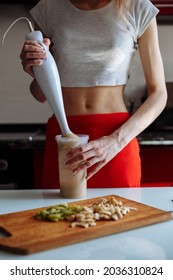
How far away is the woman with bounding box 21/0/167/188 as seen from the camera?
1.35m

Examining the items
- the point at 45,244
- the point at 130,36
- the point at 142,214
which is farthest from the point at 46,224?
the point at 130,36

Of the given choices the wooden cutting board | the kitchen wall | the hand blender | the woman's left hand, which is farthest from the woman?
the kitchen wall

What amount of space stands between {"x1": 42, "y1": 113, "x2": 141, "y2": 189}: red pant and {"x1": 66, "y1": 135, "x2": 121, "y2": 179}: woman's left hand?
0.41 feet

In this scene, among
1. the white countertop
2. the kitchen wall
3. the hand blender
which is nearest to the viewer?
the white countertop

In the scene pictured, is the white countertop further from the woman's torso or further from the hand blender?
the woman's torso

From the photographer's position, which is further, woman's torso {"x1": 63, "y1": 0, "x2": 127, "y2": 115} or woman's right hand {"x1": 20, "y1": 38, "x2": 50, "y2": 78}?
woman's torso {"x1": 63, "y1": 0, "x2": 127, "y2": 115}

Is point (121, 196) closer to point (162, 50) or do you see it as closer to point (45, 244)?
point (45, 244)

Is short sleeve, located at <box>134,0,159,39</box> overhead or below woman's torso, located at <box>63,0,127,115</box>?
overhead

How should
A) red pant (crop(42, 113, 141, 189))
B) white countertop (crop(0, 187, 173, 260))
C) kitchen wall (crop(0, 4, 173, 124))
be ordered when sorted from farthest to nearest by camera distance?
1. kitchen wall (crop(0, 4, 173, 124))
2. red pant (crop(42, 113, 141, 189))
3. white countertop (crop(0, 187, 173, 260))

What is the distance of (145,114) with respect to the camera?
1.28 metres

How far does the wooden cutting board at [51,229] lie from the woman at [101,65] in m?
0.42

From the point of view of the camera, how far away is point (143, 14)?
136cm

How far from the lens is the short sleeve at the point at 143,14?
136 cm
